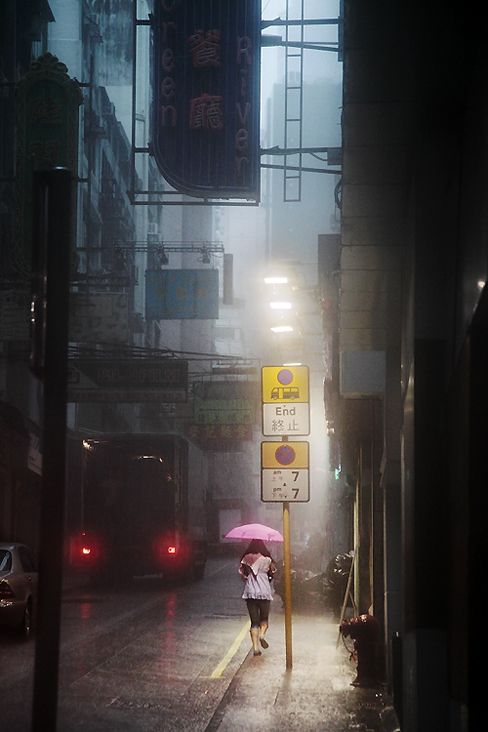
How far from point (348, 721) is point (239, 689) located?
202 cm

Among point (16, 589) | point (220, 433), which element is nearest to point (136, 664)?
point (16, 589)

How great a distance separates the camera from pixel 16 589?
50.2 feet

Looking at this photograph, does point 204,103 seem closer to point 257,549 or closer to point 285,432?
point 285,432

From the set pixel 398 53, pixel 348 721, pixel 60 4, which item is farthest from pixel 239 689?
pixel 60 4

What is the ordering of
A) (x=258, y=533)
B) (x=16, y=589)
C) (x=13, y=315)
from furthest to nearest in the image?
(x=13, y=315) < (x=258, y=533) < (x=16, y=589)

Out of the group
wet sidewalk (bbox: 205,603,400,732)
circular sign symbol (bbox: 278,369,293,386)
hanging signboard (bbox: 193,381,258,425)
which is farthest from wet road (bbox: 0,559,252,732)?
hanging signboard (bbox: 193,381,258,425)

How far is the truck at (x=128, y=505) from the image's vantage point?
28016 millimetres

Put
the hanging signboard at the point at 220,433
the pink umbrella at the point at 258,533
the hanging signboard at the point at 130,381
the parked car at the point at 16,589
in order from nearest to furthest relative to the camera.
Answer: the parked car at the point at 16,589, the pink umbrella at the point at 258,533, the hanging signboard at the point at 130,381, the hanging signboard at the point at 220,433

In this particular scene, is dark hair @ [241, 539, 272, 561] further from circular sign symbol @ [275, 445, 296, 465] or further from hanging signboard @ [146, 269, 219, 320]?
hanging signboard @ [146, 269, 219, 320]

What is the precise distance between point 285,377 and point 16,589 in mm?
5417

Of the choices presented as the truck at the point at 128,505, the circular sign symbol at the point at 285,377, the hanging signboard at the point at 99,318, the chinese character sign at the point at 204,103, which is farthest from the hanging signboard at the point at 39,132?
the circular sign symbol at the point at 285,377

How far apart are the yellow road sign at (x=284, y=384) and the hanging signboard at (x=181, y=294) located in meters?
18.9

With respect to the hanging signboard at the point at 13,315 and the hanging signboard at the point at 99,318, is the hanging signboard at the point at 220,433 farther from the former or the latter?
the hanging signboard at the point at 13,315

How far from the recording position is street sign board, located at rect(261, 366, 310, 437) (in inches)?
542
